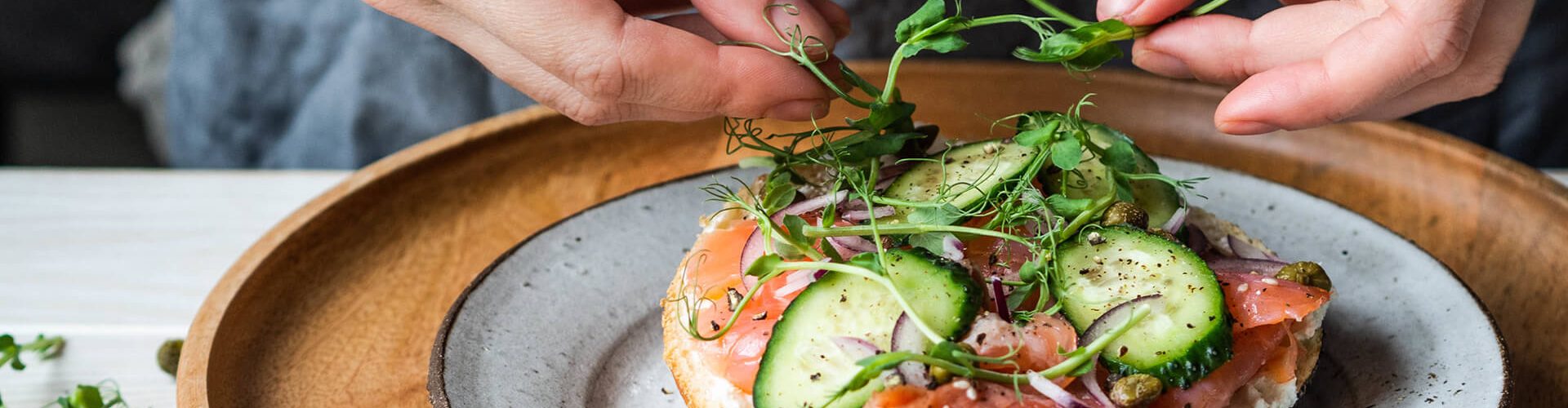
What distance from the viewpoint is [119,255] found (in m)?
2.41

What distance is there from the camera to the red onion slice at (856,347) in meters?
1.39

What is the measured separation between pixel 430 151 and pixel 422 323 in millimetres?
641

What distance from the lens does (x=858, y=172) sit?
180cm

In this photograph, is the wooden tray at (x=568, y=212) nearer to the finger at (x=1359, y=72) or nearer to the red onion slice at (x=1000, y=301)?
the finger at (x=1359, y=72)

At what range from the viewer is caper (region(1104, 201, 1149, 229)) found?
164cm

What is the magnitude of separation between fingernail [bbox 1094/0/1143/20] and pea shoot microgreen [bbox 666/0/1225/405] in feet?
0.09

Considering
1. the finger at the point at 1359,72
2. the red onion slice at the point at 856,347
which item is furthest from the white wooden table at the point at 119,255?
the finger at the point at 1359,72

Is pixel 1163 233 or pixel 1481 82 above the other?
pixel 1481 82

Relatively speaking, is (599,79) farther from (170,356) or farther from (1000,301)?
(170,356)

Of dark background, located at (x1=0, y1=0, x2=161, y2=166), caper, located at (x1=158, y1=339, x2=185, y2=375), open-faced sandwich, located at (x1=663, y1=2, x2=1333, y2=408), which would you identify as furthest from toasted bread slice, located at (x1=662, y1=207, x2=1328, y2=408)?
dark background, located at (x1=0, y1=0, x2=161, y2=166)

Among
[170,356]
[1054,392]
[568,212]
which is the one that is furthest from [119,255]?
[1054,392]

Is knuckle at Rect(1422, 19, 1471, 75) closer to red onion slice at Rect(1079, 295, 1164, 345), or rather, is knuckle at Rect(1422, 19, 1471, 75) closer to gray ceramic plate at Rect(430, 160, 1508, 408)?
gray ceramic plate at Rect(430, 160, 1508, 408)

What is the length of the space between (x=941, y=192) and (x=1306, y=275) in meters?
0.55

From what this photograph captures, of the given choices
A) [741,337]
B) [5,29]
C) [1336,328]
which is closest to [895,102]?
[741,337]
